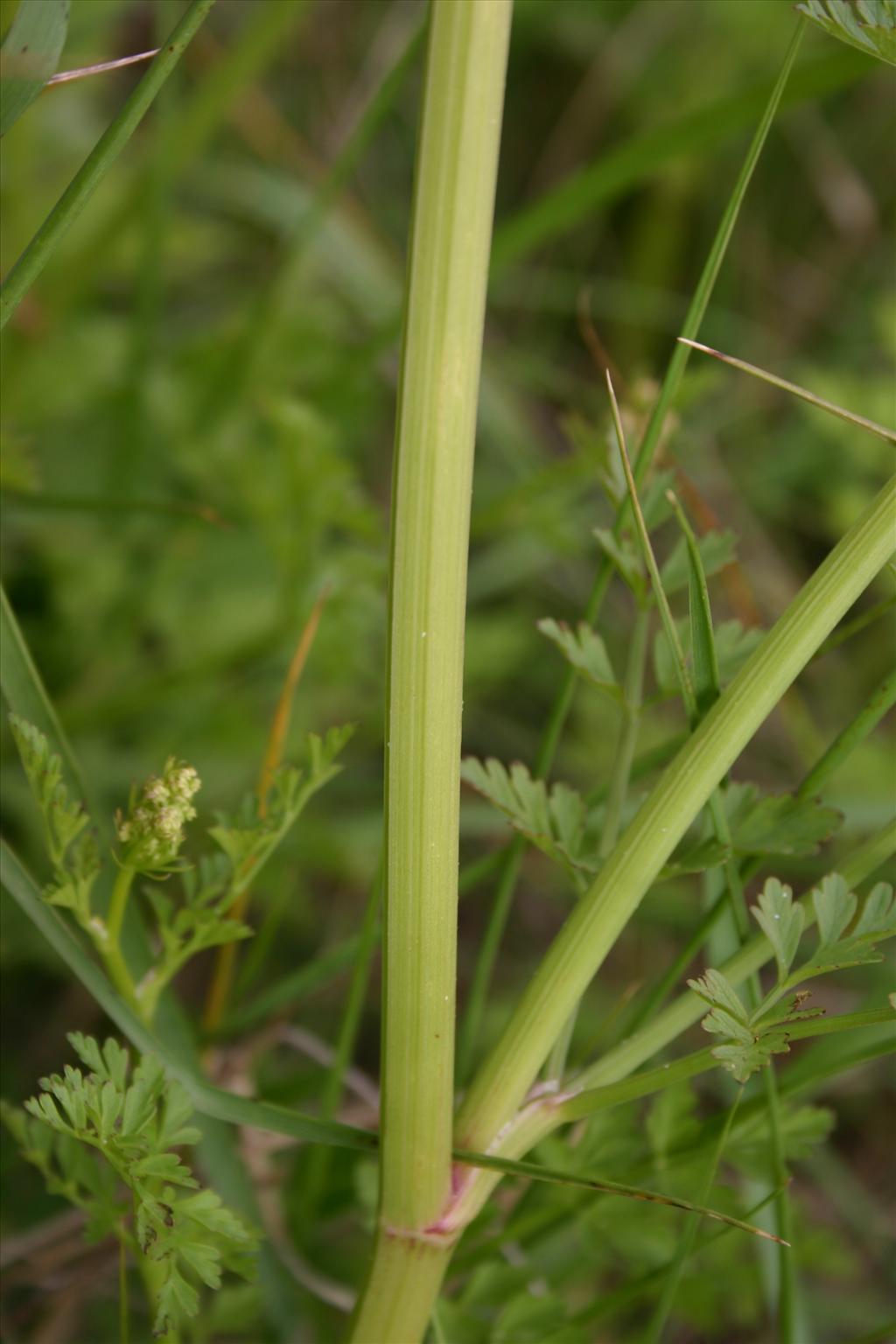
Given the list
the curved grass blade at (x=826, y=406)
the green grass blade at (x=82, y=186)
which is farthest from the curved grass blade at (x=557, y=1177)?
the green grass blade at (x=82, y=186)

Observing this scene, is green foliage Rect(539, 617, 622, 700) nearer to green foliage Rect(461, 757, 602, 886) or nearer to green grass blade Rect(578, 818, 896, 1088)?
green foliage Rect(461, 757, 602, 886)

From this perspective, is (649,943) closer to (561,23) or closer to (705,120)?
(705,120)

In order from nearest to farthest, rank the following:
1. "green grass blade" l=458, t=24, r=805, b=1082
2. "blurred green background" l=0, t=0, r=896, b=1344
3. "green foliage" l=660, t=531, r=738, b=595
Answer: "green grass blade" l=458, t=24, r=805, b=1082 → "green foliage" l=660, t=531, r=738, b=595 → "blurred green background" l=0, t=0, r=896, b=1344

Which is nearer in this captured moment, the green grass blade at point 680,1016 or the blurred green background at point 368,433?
the green grass blade at point 680,1016

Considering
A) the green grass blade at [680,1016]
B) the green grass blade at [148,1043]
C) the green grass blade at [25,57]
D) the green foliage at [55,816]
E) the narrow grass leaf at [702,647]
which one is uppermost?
the green grass blade at [25,57]

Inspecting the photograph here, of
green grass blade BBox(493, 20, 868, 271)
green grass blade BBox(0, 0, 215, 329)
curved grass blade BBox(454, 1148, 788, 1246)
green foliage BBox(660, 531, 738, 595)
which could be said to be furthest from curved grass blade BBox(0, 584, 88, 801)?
green grass blade BBox(493, 20, 868, 271)

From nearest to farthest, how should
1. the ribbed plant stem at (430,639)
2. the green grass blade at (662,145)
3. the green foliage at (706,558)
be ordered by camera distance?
the ribbed plant stem at (430,639)
the green foliage at (706,558)
the green grass blade at (662,145)

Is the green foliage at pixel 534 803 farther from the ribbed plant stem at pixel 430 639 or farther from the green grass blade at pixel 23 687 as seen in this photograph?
the green grass blade at pixel 23 687
